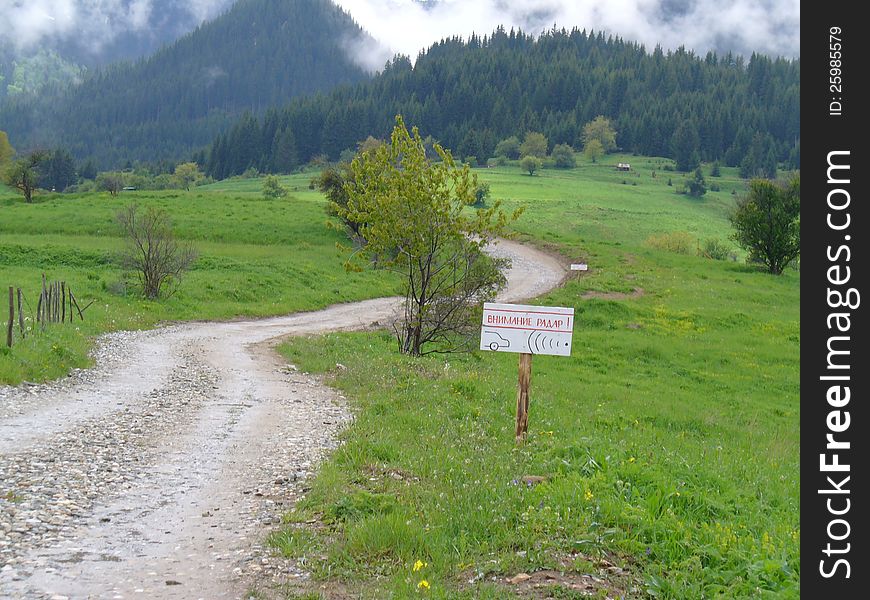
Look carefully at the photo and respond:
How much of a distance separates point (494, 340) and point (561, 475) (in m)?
2.93

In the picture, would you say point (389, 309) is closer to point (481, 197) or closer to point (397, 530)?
point (397, 530)

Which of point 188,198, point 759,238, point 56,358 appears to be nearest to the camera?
point 56,358

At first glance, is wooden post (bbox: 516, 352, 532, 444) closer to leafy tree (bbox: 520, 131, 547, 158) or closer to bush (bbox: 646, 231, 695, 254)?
bush (bbox: 646, 231, 695, 254)

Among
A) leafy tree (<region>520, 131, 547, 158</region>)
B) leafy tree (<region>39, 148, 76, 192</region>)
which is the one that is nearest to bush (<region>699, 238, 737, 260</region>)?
leafy tree (<region>520, 131, 547, 158</region>)

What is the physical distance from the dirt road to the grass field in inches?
31.2

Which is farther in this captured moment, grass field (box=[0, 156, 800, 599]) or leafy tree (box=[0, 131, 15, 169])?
leafy tree (box=[0, 131, 15, 169])

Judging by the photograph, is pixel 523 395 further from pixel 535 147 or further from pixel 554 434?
pixel 535 147

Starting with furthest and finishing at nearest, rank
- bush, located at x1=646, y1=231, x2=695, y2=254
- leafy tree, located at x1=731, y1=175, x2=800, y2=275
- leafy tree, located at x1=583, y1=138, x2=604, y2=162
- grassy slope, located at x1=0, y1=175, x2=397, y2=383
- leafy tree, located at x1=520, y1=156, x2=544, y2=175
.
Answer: leafy tree, located at x1=583, y1=138, x2=604, y2=162, leafy tree, located at x1=520, y1=156, x2=544, y2=175, bush, located at x1=646, y1=231, x2=695, y2=254, leafy tree, located at x1=731, y1=175, x2=800, y2=275, grassy slope, located at x1=0, y1=175, x2=397, y2=383

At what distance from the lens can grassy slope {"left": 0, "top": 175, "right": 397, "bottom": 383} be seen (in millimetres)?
28562

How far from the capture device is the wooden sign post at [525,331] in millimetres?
12352

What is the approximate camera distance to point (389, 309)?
4325 cm

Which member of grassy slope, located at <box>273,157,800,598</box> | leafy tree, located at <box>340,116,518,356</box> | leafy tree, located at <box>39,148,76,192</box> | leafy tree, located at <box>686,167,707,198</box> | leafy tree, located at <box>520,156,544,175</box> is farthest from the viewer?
leafy tree, located at <box>39,148,76,192</box>
